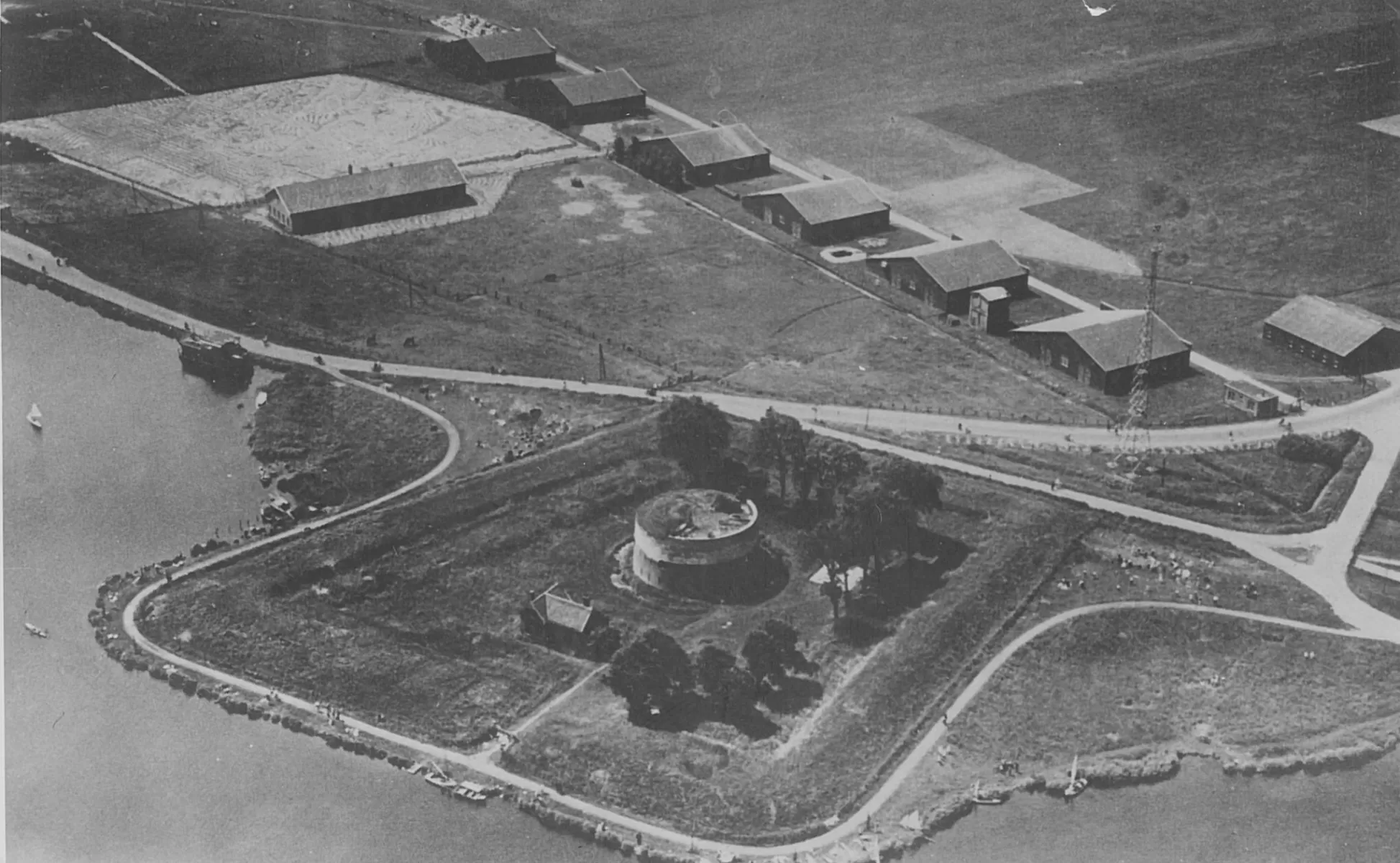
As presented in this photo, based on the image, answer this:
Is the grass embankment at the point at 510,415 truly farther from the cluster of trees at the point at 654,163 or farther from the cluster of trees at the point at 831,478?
the cluster of trees at the point at 654,163

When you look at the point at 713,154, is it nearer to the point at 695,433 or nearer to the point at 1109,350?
the point at 1109,350

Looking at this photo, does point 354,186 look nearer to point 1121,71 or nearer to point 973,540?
point 973,540

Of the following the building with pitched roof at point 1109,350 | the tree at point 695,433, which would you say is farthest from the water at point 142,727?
the building with pitched roof at point 1109,350

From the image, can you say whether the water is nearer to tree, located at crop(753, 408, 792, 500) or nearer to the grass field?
tree, located at crop(753, 408, 792, 500)

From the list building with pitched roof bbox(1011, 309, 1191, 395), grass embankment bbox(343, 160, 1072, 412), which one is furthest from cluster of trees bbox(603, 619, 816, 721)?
building with pitched roof bbox(1011, 309, 1191, 395)

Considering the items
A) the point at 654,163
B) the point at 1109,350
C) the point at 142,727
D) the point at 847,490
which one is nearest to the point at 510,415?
the point at 847,490

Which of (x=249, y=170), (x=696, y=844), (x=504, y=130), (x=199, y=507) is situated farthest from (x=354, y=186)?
(x=696, y=844)

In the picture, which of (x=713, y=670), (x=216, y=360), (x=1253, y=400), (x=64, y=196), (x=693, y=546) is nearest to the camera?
(x=713, y=670)
